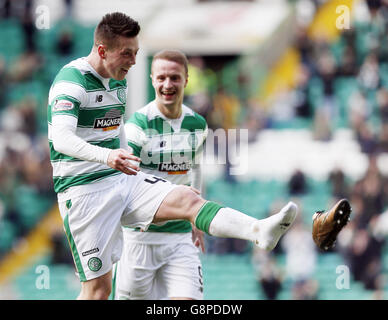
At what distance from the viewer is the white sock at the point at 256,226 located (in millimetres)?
4367

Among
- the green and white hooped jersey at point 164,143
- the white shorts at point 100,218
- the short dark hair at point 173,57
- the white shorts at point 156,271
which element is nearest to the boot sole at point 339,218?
the white shorts at point 100,218

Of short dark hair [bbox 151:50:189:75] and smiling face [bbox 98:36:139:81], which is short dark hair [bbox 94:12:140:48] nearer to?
smiling face [bbox 98:36:139:81]

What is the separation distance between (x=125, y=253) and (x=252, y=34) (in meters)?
8.58

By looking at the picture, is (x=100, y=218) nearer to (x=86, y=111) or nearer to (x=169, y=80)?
(x=86, y=111)

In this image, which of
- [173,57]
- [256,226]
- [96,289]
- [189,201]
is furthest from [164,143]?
[256,226]

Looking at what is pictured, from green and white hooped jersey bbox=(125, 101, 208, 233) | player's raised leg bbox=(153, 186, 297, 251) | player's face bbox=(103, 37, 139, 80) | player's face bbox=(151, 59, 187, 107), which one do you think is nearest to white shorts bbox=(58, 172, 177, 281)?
player's raised leg bbox=(153, 186, 297, 251)

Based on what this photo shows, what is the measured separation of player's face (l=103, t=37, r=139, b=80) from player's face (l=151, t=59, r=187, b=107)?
761 mm

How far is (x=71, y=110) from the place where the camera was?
4.69 m

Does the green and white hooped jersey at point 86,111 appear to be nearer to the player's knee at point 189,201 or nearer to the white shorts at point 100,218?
the white shorts at point 100,218

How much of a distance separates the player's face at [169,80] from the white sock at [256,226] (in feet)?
4.65

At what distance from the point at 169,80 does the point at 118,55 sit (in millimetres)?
845

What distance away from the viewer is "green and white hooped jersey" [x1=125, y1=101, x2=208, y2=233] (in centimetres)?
572

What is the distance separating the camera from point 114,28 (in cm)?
487

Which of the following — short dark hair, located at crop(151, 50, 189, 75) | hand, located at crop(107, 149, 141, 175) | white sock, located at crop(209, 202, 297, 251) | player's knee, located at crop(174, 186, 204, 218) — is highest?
short dark hair, located at crop(151, 50, 189, 75)
